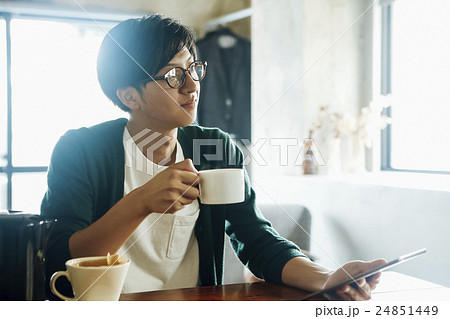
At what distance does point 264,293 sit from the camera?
1.74 ft

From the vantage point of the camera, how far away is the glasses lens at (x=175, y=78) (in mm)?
625


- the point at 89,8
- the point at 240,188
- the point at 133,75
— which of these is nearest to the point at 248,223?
the point at 240,188

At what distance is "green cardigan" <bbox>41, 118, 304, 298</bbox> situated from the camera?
582 millimetres

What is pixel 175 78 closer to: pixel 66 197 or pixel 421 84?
pixel 66 197

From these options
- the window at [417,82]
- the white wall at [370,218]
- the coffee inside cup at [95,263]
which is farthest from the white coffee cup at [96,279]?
the window at [417,82]

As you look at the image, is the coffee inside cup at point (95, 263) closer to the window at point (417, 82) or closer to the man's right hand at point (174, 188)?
the man's right hand at point (174, 188)

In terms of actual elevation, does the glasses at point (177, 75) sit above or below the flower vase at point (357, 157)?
above

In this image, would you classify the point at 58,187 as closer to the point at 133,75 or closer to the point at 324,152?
the point at 133,75

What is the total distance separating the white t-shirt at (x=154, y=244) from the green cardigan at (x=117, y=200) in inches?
0.7

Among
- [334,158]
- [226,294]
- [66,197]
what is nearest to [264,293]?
[226,294]

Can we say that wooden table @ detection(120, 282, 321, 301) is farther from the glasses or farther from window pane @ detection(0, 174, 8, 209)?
window pane @ detection(0, 174, 8, 209)

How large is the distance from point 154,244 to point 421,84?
1.04 m

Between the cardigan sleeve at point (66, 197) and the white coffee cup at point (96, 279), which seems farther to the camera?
the cardigan sleeve at point (66, 197)

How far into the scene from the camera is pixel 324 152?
4.88 feet
